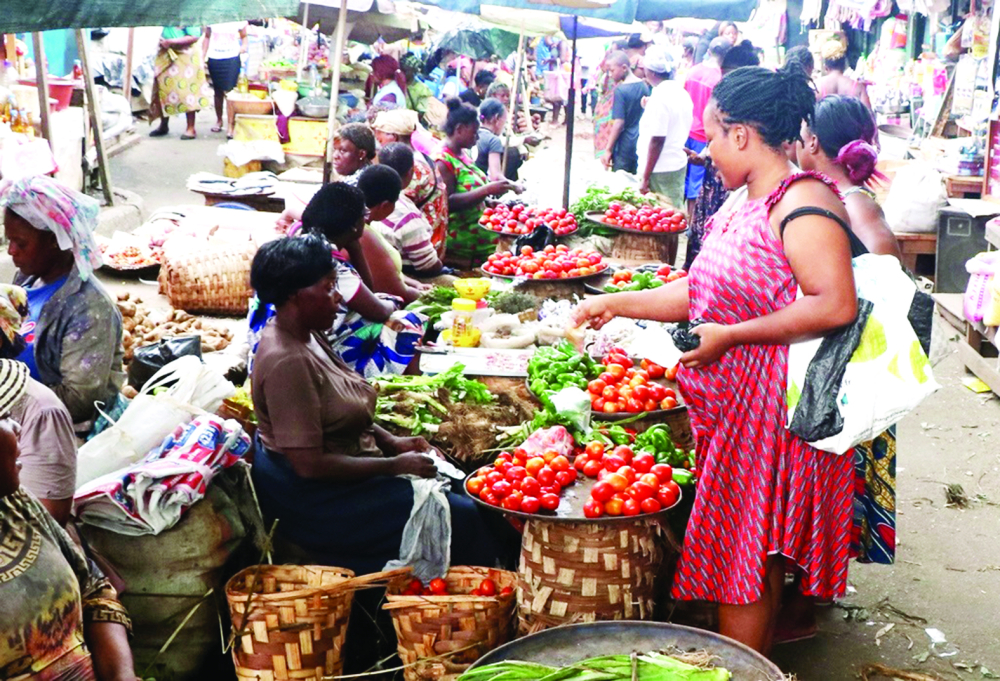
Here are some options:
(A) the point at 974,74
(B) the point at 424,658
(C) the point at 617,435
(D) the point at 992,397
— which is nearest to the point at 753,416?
(C) the point at 617,435

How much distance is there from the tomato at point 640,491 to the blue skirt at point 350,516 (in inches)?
27.3

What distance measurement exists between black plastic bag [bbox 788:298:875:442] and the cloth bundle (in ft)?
6.19

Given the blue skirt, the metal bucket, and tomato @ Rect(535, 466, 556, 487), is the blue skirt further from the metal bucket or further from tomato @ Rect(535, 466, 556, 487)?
the metal bucket

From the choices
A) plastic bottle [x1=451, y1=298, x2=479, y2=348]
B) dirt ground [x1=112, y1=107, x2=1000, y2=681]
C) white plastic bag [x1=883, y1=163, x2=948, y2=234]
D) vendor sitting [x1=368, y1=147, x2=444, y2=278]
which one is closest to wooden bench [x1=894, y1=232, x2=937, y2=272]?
white plastic bag [x1=883, y1=163, x2=948, y2=234]

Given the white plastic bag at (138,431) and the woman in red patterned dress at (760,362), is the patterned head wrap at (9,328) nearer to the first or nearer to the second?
the white plastic bag at (138,431)

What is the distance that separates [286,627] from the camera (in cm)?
349

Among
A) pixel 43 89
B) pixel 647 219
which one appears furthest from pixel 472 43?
pixel 647 219

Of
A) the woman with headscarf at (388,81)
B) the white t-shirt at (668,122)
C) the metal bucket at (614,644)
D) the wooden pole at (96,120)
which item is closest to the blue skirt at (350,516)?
the metal bucket at (614,644)

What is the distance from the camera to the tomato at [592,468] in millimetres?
3771

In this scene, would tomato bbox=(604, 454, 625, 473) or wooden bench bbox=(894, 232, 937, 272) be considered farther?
wooden bench bbox=(894, 232, 937, 272)

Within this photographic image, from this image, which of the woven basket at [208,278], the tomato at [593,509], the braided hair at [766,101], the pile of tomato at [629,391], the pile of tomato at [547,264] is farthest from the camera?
the woven basket at [208,278]

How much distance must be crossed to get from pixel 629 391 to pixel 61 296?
2156 millimetres

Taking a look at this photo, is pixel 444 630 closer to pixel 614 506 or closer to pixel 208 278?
pixel 614 506

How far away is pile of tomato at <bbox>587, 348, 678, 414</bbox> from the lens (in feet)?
14.6
